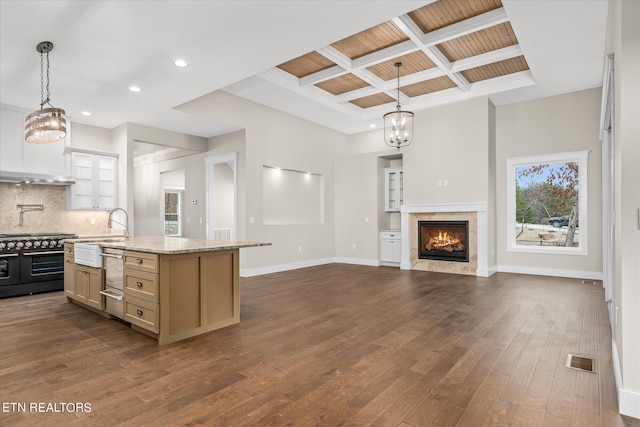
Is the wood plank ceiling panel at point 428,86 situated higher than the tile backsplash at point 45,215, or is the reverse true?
the wood plank ceiling panel at point 428,86

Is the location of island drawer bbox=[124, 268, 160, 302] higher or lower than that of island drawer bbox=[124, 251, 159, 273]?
lower

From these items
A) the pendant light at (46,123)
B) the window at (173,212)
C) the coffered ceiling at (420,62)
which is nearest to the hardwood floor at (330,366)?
the pendant light at (46,123)

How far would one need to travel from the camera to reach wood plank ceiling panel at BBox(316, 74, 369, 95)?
20.3 feet

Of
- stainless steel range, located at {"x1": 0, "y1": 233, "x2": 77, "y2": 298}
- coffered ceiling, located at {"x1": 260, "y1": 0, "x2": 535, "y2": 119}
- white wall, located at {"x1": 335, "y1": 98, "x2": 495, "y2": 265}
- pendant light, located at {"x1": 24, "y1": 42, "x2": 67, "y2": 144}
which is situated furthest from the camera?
white wall, located at {"x1": 335, "y1": 98, "x2": 495, "y2": 265}

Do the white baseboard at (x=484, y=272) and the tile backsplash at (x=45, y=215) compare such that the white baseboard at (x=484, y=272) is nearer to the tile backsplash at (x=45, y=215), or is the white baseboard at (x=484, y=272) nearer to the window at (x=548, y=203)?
the window at (x=548, y=203)

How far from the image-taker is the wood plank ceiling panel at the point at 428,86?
638 centimetres

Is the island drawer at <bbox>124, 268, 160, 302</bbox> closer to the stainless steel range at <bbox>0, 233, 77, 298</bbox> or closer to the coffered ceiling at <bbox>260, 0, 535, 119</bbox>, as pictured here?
the stainless steel range at <bbox>0, 233, 77, 298</bbox>

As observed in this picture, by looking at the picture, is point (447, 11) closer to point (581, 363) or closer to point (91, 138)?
point (581, 363)

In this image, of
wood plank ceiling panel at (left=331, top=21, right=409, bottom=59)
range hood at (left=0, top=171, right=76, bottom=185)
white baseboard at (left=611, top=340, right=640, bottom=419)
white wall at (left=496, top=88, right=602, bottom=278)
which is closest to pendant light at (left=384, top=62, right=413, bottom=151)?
wood plank ceiling panel at (left=331, top=21, right=409, bottom=59)

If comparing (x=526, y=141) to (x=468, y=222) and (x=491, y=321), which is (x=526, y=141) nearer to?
(x=468, y=222)

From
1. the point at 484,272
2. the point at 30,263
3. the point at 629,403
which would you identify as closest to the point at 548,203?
the point at 484,272

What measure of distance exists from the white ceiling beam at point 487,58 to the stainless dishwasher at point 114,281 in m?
5.54

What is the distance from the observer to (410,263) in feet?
25.1

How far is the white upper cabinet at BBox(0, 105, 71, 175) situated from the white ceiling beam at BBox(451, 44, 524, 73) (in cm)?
684
